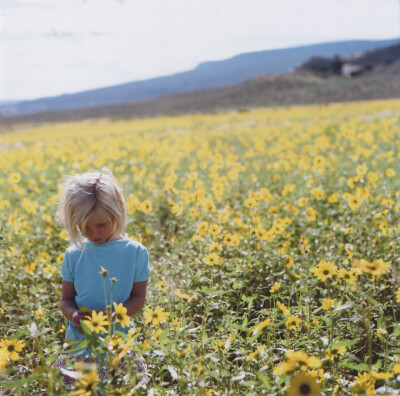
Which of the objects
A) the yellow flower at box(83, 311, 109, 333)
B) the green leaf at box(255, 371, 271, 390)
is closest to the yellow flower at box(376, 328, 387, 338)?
the green leaf at box(255, 371, 271, 390)

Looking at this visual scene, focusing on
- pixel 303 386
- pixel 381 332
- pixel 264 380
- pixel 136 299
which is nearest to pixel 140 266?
pixel 136 299

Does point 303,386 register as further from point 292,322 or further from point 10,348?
point 10,348

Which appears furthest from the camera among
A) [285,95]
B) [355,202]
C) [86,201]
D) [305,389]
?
[285,95]

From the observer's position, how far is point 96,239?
7.29 feet

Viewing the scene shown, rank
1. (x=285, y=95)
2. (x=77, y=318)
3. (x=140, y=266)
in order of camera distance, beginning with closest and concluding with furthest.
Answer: (x=77, y=318)
(x=140, y=266)
(x=285, y=95)

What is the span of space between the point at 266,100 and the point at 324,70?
40.8m

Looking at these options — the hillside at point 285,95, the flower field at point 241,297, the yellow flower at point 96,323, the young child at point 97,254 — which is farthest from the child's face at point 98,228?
the hillside at point 285,95

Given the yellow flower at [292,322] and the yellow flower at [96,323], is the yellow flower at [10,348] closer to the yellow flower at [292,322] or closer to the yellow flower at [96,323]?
the yellow flower at [96,323]

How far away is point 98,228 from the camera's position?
2191 mm

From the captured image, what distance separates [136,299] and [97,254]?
0.99 feet

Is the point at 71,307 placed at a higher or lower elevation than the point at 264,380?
higher

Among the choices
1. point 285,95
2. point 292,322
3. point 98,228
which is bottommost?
point 292,322

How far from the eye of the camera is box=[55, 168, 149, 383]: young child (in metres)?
2.14

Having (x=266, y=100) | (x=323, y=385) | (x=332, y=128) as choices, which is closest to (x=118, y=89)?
(x=266, y=100)
